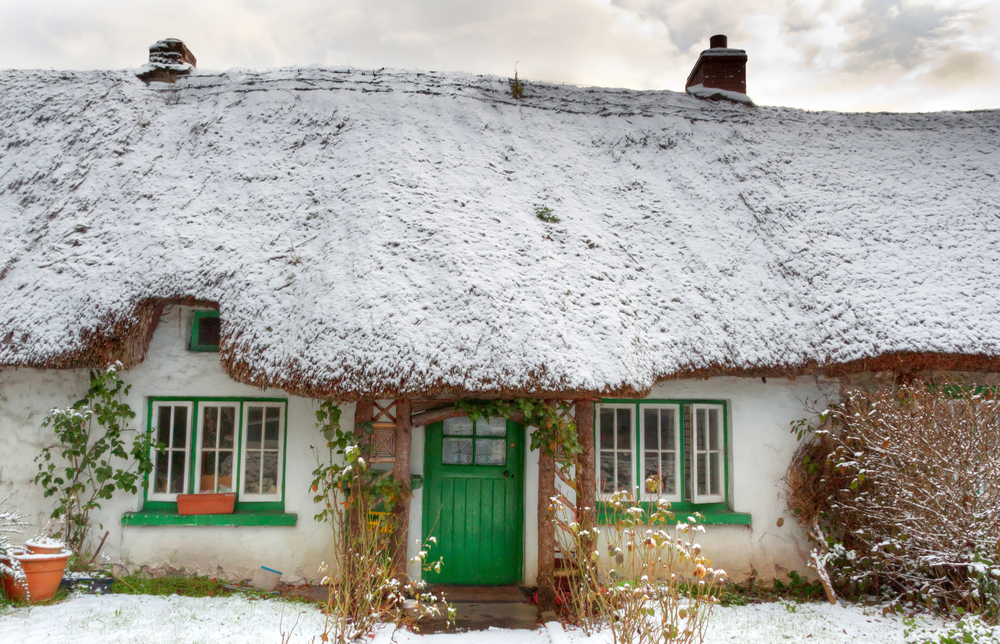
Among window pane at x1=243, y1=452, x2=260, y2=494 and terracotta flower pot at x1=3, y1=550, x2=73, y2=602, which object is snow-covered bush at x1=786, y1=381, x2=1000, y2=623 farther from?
terracotta flower pot at x1=3, y1=550, x2=73, y2=602

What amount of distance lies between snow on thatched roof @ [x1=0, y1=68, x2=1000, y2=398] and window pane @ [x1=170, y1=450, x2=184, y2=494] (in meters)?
1.09

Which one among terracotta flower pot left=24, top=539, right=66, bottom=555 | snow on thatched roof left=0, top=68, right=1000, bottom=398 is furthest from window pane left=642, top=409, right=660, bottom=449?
terracotta flower pot left=24, top=539, right=66, bottom=555

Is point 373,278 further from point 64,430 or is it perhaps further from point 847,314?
point 847,314

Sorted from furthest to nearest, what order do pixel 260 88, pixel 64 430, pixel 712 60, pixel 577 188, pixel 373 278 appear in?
pixel 712 60, pixel 260 88, pixel 577 188, pixel 64 430, pixel 373 278

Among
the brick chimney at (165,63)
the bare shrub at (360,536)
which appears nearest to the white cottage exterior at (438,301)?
the bare shrub at (360,536)

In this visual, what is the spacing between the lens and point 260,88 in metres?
6.33

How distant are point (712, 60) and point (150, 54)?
7.43 metres

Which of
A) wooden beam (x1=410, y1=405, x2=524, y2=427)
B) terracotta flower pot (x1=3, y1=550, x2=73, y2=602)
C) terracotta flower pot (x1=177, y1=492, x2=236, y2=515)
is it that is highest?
wooden beam (x1=410, y1=405, x2=524, y2=427)

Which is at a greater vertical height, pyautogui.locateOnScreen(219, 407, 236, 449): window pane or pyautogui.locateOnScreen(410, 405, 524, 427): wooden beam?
pyautogui.locateOnScreen(410, 405, 524, 427): wooden beam

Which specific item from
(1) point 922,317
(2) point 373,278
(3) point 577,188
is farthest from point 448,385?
(1) point 922,317

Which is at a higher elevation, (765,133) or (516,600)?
(765,133)

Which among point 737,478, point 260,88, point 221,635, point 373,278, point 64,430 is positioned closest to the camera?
point 221,635

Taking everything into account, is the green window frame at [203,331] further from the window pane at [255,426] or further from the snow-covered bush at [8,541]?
the snow-covered bush at [8,541]

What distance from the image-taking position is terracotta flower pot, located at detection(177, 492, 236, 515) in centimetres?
477
